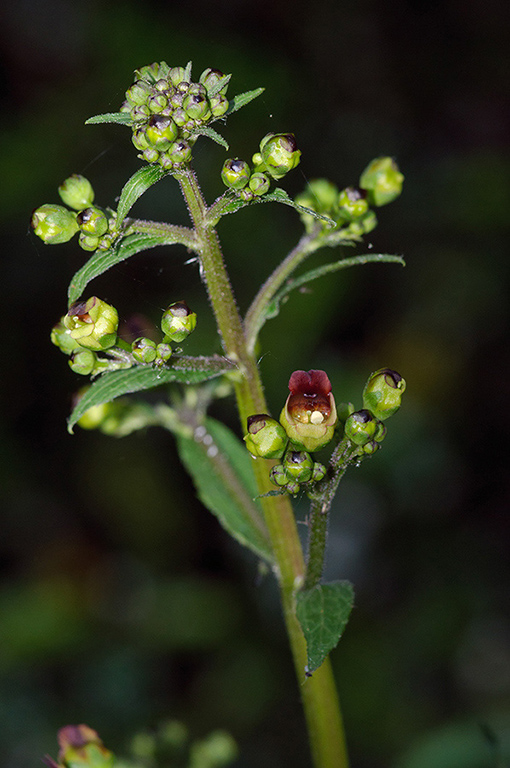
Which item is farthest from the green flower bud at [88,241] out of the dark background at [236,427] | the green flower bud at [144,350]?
the dark background at [236,427]

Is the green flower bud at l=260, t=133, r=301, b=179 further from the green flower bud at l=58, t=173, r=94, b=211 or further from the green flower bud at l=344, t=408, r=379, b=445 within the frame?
the green flower bud at l=344, t=408, r=379, b=445

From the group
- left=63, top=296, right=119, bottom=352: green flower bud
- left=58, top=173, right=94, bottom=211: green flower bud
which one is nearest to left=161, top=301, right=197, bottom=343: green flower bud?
left=63, top=296, right=119, bottom=352: green flower bud

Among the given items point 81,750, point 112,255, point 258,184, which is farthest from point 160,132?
point 81,750

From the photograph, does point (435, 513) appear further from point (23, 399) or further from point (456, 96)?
point (456, 96)

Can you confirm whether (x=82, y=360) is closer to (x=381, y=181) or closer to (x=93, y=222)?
(x=93, y=222)

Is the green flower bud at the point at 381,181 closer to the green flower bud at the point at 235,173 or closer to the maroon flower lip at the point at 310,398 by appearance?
the green flower bud at the point at 235,173
